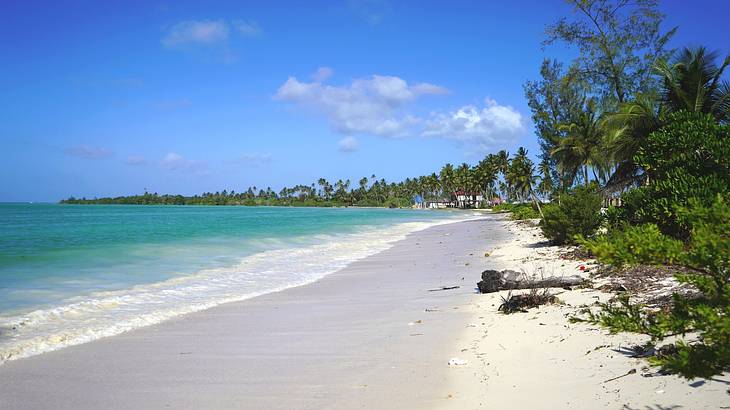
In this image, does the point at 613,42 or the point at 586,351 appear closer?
the point at 586,351

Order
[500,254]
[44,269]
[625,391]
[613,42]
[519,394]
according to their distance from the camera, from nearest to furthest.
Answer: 1. [625,391]
2. [519,394]
3. [44,269]
4. [500,254]
5. [613,42]

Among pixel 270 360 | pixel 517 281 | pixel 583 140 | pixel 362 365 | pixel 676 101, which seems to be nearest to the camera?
pixel 362 365

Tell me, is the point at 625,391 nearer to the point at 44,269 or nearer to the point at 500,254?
the point at 500,254

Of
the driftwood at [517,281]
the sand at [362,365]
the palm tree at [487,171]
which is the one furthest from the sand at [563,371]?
the palm tree at [487,171]

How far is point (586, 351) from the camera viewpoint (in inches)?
190

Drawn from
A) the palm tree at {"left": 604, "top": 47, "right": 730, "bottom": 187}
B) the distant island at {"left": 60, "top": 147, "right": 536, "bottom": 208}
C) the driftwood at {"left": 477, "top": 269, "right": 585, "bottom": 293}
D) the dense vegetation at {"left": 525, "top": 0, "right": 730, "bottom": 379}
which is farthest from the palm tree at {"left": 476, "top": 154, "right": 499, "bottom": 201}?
the driftwood at {"left": 477, "top": 269, "right": 585, "bottom": 293}

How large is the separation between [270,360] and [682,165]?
9.23m

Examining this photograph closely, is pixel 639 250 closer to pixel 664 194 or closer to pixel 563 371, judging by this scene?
pixel 563 371

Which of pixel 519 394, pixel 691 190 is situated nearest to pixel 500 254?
pixel 691 190

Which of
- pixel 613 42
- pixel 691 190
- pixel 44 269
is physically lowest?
pixel 44 269

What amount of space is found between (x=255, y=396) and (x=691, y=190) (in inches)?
352

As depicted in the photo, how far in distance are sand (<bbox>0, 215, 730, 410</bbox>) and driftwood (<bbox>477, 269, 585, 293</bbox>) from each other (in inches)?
16.2

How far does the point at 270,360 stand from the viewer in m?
5.70

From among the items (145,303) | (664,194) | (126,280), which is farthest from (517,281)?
(126,280)
